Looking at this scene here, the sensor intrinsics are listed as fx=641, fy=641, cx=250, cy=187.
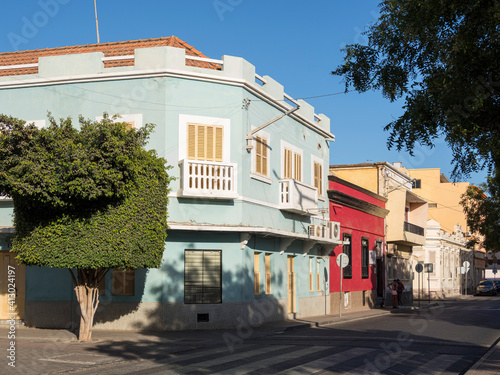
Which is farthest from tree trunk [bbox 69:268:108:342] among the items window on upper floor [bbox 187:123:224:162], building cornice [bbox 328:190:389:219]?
building cornice [bbox 328:190:389:219]

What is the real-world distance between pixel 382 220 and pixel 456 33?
2905cm

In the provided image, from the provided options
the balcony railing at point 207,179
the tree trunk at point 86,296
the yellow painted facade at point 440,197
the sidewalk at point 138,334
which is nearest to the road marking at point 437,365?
the sidewalk at point 138,334

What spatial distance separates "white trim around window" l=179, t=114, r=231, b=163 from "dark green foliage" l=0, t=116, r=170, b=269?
248 cm

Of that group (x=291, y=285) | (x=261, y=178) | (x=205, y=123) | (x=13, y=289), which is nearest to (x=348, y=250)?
(x=291, y=285)

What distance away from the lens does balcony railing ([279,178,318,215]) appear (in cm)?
2344

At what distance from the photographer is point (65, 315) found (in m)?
20.0

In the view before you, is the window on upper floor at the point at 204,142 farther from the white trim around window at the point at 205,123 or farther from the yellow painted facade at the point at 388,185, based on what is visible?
the yellow painted facade at the point at 388,185

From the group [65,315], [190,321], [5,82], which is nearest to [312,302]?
[190,321]

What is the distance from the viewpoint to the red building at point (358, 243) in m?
30.0

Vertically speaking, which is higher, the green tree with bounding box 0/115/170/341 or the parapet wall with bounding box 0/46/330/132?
the parapet wall with bounding box 0/46/330/132

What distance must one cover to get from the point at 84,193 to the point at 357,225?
21.0 m

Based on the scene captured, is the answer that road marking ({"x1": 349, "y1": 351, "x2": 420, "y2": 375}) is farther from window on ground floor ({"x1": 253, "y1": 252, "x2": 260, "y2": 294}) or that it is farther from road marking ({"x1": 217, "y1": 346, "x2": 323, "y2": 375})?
window on ground floor ({"x1": 253, "y1": 252, "x2": 260, "y2": 294})

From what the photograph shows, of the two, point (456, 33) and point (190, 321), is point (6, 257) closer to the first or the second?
point (190, 321)

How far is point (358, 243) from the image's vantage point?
3294 centimetres
